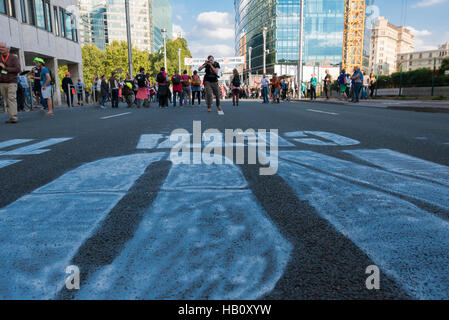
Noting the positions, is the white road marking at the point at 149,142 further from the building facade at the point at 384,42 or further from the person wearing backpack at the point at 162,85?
the building facade at the point at 384,42

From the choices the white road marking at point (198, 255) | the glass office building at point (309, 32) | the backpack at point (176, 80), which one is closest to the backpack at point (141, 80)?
the backpack at point (176, 80)

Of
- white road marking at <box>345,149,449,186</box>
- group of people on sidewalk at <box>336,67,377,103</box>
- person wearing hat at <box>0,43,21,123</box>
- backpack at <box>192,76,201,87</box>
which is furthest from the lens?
group of people on sidewalk at <box>336,67,377,103</box>

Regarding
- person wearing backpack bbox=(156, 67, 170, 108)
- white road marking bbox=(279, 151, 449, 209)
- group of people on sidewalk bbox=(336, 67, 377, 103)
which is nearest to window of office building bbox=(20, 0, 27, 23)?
person wearing backpack bbox=(156, 67, 170, 108)

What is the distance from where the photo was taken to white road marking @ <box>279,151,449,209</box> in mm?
2014

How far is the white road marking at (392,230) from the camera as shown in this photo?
1122mm

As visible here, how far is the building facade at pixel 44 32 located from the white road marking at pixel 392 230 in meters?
20.8

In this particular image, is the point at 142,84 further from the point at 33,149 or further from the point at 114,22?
the point at 114,22

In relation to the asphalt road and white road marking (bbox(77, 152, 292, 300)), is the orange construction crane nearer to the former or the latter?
the asphalt road

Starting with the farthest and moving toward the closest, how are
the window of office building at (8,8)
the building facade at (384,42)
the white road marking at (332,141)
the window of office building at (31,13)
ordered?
the building facade at (384,42) < the window of office building at (31,13) < the window of office building at (8,8) < the white road marking at (332,141)

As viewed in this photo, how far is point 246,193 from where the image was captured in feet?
6.79

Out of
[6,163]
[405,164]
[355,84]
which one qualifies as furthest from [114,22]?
[405,164]

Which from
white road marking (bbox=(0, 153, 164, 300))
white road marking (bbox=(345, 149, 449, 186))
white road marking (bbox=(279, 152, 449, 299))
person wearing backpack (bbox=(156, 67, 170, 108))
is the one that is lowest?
white road marking (bbox=(345, 149, 449, 186))

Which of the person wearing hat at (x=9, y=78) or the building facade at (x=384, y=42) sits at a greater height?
the building facade at (x=384, y=42)

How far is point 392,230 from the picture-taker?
1.49 metres
